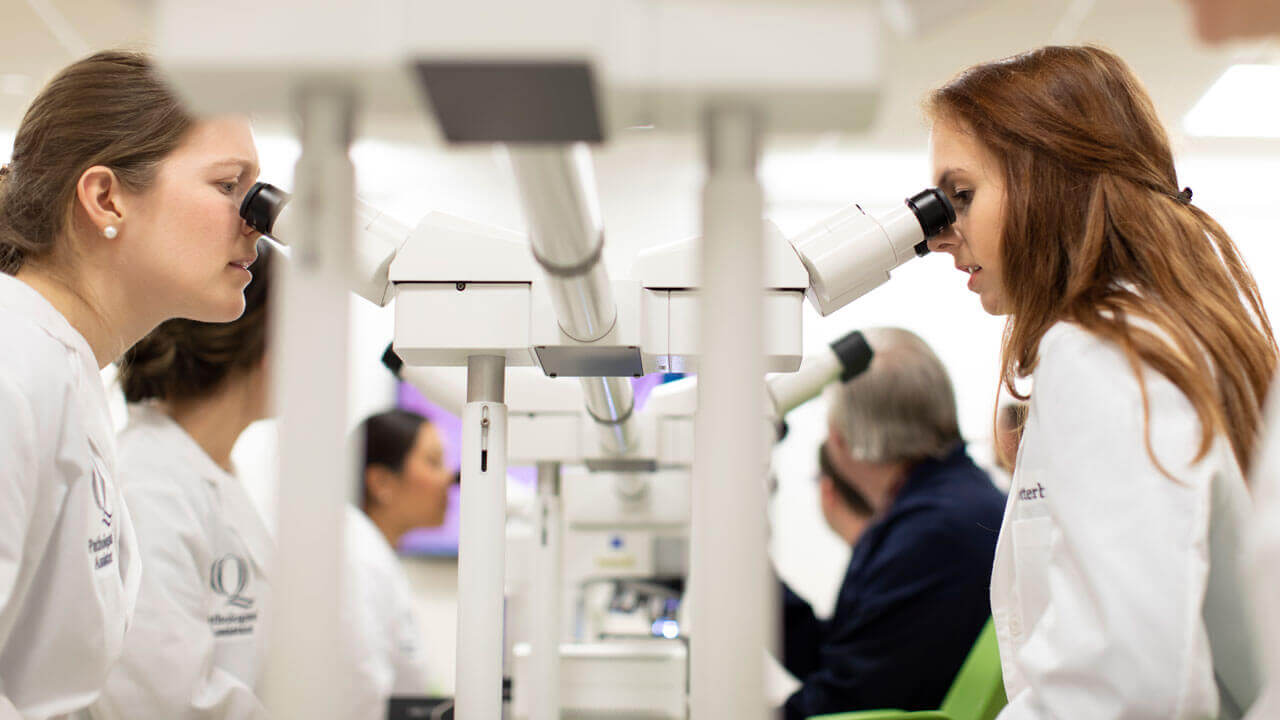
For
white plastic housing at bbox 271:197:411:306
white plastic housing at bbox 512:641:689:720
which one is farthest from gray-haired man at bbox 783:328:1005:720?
white plastic housing at bbox 271:197:411:306

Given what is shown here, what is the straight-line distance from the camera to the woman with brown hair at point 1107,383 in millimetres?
622

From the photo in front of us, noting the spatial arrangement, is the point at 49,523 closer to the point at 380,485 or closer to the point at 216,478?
the point at 216,478

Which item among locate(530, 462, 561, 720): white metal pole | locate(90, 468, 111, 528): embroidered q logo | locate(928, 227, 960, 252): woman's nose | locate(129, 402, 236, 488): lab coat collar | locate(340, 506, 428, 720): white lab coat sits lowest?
locate(340, 506, 428, 720): white lab coat

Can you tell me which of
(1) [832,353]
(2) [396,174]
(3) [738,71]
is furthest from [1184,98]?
(3) [738,71]

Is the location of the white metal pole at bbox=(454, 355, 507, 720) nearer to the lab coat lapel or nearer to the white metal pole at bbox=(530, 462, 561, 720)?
the white metal pole at bbox=(530, 462, 561, 720)

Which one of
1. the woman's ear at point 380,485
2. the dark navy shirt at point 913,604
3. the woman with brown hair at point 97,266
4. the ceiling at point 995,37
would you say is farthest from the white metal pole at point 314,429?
the woman's ear at point 380,485

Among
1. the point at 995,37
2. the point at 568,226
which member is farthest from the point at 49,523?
the point at 995,37

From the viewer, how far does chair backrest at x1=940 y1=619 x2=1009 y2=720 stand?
133 centimetres

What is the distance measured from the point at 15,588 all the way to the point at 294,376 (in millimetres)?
626

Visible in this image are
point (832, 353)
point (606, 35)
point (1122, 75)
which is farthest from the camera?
point (832, 353)

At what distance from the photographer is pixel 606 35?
39 cm

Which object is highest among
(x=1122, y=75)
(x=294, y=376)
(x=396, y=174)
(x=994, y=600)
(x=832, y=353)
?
(x=396, y=174)

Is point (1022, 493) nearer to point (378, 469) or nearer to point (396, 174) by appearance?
point (378, 469)

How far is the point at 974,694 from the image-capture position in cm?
138
